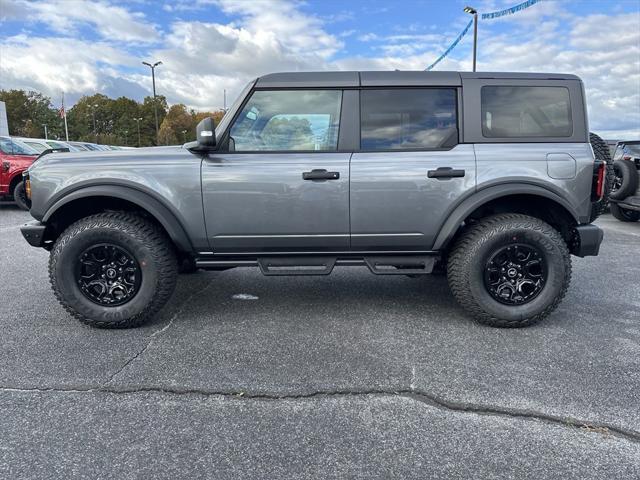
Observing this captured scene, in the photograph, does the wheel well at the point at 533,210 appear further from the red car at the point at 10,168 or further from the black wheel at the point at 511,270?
the red car at the point at 10,168

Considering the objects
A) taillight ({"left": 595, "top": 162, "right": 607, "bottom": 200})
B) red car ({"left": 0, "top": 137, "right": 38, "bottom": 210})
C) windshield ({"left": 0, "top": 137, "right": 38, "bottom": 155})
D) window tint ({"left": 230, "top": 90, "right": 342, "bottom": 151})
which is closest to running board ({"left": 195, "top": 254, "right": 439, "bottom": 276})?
window tint ({"left": 230, "top": 90, "right": 342, "bottom": 151})

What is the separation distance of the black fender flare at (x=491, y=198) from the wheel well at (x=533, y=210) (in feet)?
0.42

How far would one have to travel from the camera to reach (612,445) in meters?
2.08

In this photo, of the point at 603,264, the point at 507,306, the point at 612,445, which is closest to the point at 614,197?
the point at 603,264

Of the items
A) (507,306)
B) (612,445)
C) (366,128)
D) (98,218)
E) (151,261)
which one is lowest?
(612,445)

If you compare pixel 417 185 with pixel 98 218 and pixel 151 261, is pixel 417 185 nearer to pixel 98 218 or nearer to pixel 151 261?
pixel 151 261

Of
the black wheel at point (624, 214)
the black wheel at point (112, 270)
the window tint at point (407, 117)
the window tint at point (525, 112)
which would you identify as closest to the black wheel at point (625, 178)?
the black wheel at point (624, 214)

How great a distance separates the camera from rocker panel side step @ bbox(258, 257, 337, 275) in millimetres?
3494

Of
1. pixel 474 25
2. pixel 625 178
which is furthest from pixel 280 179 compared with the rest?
pixel 474 25

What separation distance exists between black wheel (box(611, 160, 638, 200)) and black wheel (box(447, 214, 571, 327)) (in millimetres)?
5605

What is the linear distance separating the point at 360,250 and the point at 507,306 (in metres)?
1.21

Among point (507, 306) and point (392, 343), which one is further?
point (507, 306)

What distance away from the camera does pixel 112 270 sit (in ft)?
11.4

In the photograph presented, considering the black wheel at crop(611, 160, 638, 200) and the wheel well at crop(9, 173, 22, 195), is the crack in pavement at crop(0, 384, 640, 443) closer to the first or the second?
the black wheel at crop(611, 160, 638, 200)
